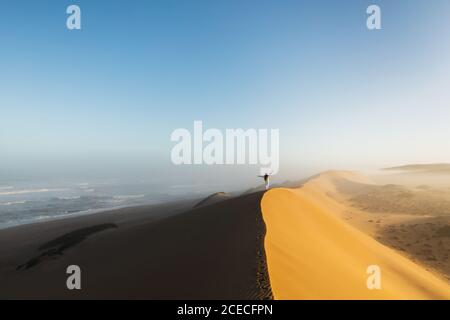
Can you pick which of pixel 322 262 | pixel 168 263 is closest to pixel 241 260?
pixel 168 263

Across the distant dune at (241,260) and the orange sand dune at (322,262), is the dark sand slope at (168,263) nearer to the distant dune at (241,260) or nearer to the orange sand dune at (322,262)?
the distant dune at (241,260)

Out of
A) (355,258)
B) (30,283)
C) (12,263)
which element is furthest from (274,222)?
(12,263)

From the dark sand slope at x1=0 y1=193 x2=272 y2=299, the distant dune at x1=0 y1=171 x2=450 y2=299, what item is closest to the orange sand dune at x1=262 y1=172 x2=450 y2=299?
the distant dune at x1=0 y1=171 x2=450 y2=299

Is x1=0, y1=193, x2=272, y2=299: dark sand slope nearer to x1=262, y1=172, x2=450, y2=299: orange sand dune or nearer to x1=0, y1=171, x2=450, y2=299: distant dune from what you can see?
x1=0, y1=171, x2=450, y2=299: distant dune

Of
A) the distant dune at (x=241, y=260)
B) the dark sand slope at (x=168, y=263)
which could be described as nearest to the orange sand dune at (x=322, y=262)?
the distant dune at (x=241, y=260)

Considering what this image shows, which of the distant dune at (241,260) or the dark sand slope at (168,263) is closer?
the dark sand slope at (168,263)

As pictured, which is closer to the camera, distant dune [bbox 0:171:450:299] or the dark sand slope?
the dark sand slope
